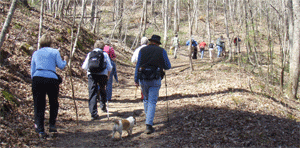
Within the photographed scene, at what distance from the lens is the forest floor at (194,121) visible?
4.76m

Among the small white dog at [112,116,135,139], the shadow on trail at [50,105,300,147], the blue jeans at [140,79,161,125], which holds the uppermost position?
the blue jeans at [140,79,161,125]

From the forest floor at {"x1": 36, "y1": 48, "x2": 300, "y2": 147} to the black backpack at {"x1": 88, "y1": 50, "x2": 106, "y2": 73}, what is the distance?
53.3 inches

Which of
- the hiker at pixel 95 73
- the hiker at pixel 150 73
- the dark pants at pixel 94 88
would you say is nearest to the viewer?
the hiker at pixel 150 73

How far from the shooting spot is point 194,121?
5.81 metres

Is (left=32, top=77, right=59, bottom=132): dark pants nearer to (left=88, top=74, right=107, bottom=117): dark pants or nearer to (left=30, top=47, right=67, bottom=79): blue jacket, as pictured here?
(left=30, top=47, right=67, bottom=79): blue jacket

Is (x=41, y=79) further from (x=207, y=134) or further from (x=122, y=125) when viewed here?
(x=207, y=134)

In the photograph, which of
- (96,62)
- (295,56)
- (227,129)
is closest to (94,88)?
(96,62)

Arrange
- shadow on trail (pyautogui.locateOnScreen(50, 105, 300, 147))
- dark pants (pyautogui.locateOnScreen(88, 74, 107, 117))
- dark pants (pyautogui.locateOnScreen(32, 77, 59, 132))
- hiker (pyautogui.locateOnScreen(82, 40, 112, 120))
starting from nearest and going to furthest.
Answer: dark pants (pyautogui.locateOnScreen(32, 77, 59, 132)) → shadow on trail (pyautogui.locateOnScreen(50, 105, 300, 147)) → hiker (pyautogui.locateOnScreen(82, 40, 112, 120)) → dark pants (pyautogui.locateOnScreen(88, 74, 107, 117))

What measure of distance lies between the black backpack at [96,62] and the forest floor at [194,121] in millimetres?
1353

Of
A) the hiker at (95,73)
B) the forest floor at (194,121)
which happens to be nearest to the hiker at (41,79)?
the forest floor at (194,121)

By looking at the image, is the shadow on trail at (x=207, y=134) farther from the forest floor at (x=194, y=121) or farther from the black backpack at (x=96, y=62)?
the black backpack at (x=96, y=62)

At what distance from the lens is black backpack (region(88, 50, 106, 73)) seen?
19.7 feet

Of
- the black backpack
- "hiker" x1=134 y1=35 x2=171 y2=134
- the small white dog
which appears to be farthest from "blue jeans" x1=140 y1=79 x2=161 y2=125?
the black backpack

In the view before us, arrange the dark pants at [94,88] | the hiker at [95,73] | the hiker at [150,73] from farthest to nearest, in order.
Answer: the dark pants at [94,88] < the hiker at [95,73] < the hiker at [150,73]
